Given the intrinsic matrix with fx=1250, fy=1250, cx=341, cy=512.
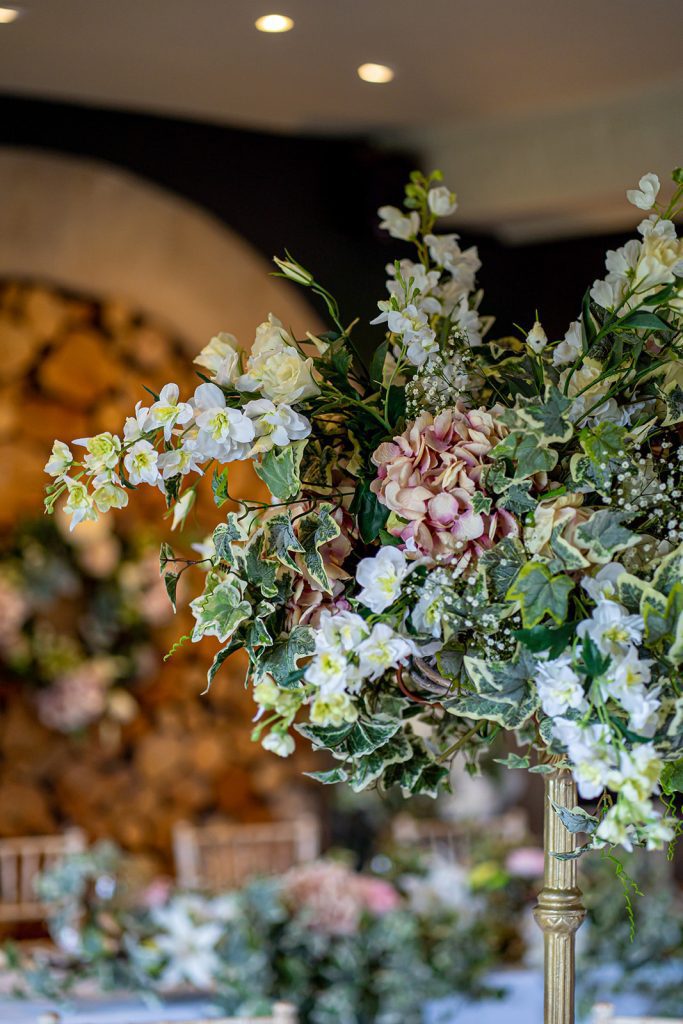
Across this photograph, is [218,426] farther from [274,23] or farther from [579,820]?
[274,23]

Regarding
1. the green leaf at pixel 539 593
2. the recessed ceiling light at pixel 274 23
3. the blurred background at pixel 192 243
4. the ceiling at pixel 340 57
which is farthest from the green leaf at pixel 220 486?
the blurred background at pixel 192 243

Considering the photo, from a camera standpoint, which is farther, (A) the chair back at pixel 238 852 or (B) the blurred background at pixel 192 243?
(A) the chair back at pixel 238 852

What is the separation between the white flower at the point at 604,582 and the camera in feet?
3.97

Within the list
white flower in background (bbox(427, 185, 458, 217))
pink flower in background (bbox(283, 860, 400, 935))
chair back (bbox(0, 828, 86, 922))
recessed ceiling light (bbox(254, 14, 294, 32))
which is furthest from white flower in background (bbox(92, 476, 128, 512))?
chair back (bbox(0, 828, 86, 922))

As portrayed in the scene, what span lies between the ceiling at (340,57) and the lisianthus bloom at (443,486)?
1701 millimetres

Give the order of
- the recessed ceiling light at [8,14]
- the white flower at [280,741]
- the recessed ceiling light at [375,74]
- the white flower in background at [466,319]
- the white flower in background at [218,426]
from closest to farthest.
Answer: the white flower in background at [218,426], the white flower at [280,741], the white flower in background at [466,319], the recessed ceiling light at [8,14], the recessed ceiling light at [375,74]

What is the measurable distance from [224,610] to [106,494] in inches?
7.0

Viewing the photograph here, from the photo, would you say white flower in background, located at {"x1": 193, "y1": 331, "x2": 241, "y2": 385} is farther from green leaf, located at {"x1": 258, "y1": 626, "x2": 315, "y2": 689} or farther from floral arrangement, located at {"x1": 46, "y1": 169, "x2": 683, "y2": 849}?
green leaf, located at {"x1": 258, "y1": 626, "x2": 315, "y2": 689}

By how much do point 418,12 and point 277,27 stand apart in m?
0.33

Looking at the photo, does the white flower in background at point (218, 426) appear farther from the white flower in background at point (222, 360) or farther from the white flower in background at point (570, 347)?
the white flower in background at point (570, 347)

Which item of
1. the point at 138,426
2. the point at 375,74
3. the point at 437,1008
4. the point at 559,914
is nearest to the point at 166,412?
the point at 138,426

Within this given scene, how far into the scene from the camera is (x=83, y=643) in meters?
4.58

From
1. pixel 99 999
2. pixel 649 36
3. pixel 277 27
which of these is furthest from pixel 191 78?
pixel 99 999

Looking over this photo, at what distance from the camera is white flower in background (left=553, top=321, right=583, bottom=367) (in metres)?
1.35
